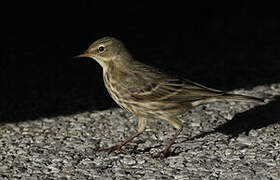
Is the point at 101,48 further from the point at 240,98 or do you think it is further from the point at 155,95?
the point at 240,98

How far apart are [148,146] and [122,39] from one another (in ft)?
15.3

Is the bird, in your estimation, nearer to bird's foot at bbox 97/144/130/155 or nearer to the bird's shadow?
bird's foot at bbox 97/144/130/155

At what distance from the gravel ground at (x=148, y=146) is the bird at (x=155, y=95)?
0.25 metres

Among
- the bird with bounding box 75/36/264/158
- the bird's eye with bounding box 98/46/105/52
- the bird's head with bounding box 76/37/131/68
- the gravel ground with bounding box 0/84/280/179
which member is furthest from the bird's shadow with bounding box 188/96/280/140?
the bird's eye with bounding box 98/46/105/52

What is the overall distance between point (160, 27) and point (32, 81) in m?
3.52

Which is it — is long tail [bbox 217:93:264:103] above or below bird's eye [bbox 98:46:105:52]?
below

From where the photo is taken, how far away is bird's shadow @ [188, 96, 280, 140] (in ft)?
23.5

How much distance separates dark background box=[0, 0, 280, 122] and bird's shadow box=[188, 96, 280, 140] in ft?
3.36

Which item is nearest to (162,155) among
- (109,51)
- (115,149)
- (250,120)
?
(115,149)

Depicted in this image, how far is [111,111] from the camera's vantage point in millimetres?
8008

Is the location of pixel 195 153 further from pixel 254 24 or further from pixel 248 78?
pixel 254 24

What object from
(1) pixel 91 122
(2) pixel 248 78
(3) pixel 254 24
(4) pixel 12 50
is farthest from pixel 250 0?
(1) pixel 91 122

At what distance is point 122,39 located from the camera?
11.2 metres

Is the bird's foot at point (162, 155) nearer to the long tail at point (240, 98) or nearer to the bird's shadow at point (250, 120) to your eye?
the bird's shadow at point (250, 120)
